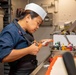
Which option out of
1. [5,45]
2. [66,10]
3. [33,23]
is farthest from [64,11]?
[5,45]

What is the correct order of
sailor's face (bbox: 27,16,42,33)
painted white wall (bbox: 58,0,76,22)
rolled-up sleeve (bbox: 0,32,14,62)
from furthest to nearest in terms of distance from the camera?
painted white wall (bbox: 58,0,76,22), sailor's face (bbox: 27,16,42,33), rolled-up sleeve (bbox: 0,32,14,62)

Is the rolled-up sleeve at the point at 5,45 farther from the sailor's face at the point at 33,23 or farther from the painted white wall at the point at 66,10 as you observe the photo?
the painted white wall at the point at 66,10

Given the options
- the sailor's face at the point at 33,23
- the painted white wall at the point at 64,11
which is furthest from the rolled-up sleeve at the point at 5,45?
the painted white wall at the point at 64,11

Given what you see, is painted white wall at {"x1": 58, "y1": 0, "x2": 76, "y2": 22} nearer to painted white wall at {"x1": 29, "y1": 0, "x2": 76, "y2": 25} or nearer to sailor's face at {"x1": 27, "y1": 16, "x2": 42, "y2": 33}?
painted white wall at {"x1": 29, "y1": 0, "x2": 76, "y2": 25}

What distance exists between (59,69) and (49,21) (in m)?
3.72

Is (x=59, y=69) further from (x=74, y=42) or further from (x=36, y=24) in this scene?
(x=74, y=42)

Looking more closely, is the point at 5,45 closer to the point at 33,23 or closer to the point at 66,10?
the point at 33,23

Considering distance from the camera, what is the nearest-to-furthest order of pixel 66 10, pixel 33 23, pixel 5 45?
pixel 5 45
pixel 33 23
pixel 66 10

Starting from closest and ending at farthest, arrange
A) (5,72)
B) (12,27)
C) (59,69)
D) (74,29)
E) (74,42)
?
(59,69) → (12,27) → (74,42) → (74,29) → (5,72)

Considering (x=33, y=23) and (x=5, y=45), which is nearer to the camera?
(x=5, y=45)

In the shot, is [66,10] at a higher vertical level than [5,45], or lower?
higher

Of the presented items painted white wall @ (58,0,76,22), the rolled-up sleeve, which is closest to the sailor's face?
the rolled-up sleeve

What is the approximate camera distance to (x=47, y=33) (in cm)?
472

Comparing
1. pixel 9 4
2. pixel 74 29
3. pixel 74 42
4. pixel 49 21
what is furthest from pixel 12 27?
pixel 49 21
